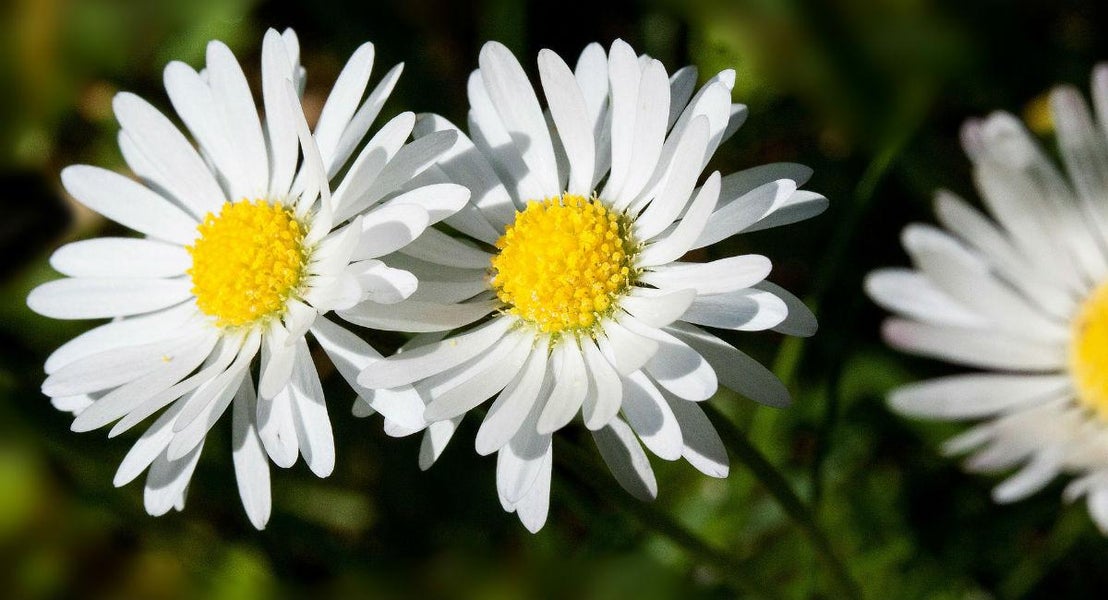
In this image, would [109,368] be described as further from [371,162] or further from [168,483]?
[371,162]

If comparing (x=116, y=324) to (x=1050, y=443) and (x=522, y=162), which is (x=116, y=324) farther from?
(x=1050, y=443)

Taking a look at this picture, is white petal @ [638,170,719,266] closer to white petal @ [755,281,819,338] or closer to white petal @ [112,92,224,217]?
white petal @ [755,281,819,338]

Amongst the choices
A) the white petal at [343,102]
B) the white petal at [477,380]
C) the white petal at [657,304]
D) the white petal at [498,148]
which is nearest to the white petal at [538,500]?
the white petal at [477,380]

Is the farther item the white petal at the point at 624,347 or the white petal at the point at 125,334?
the white petal at the point at 125,334

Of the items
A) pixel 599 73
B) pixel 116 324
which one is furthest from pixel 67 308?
pixel 599 73

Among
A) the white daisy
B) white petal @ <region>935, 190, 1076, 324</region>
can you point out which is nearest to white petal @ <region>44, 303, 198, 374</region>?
the white daisy

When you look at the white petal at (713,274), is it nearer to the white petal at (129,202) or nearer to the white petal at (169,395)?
the white petal at (169,395)
